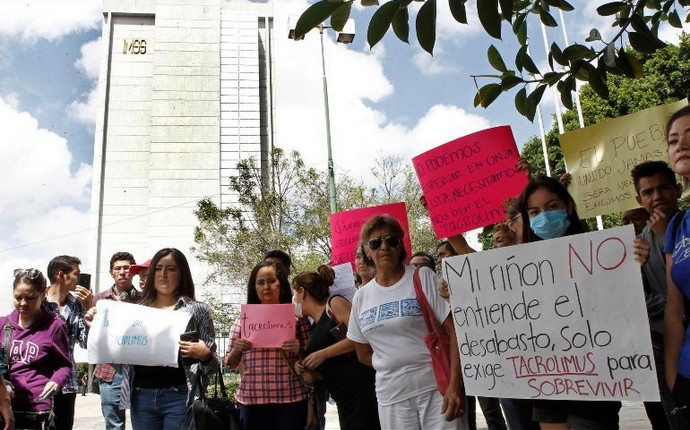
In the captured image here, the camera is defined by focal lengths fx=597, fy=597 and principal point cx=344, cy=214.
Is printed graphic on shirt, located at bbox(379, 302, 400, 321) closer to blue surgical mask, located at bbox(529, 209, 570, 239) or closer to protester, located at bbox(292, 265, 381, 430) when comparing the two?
protester, located at bbox(292, 265, 381, 430)

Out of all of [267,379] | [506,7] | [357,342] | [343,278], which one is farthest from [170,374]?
[506,7]

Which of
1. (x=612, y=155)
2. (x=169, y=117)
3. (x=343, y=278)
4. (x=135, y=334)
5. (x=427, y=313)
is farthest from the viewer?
(x=169, y=117)

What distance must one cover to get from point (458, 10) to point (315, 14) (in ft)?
1.76

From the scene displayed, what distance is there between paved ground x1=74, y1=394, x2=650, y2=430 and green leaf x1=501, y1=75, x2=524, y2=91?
4.55 meters

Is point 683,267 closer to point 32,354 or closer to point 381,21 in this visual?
point 381,21

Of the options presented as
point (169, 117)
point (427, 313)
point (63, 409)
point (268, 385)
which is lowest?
point (63, 409)

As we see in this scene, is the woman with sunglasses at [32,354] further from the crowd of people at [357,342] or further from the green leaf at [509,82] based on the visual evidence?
the green leaf at [509,82]

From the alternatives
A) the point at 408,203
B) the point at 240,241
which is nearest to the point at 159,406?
the point at 240,241

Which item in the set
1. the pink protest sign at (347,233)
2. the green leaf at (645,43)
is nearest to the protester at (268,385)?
the pink protest sign at (347,233)

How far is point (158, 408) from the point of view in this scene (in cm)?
357

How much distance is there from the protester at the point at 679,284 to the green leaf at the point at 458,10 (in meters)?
0.90

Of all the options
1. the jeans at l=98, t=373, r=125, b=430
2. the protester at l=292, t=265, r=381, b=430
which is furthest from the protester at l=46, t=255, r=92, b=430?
the protester at l=292, t=265, r=381, b=430

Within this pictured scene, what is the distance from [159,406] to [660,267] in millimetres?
2891

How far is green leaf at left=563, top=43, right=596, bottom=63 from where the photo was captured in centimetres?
285
